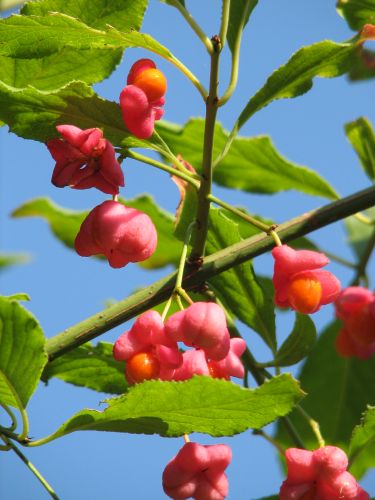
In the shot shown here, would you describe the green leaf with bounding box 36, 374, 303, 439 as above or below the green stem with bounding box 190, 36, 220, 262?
below

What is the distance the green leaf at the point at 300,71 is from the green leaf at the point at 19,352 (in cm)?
52

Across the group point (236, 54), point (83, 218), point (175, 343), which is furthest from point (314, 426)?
point (83, 218)

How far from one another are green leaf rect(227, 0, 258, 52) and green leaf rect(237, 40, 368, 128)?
0.09 meters

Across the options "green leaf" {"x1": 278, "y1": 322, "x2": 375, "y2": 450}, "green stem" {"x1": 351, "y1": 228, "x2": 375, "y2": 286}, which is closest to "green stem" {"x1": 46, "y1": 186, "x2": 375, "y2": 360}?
"green stem" {"x1": 351, "y1": 228, "x2": 375, "y2": 286}

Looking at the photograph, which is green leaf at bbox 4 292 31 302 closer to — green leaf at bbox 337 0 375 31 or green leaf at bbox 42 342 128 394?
green leaf at bbox 42 342 128 394

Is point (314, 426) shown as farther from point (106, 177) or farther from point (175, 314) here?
point (106, 177)

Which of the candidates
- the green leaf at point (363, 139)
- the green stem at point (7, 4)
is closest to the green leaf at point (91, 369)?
the green leaf at point (363, 139)

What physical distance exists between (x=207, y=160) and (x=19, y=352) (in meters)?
0.39

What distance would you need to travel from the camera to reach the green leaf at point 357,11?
5.75ft

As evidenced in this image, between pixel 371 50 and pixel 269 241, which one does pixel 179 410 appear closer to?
pixel 269 241

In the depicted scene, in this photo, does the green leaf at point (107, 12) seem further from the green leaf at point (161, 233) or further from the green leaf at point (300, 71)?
the green leaf at point (161, 233)

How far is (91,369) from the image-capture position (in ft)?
5.42

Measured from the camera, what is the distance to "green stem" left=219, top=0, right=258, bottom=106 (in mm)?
1396

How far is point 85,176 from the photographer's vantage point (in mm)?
1319
